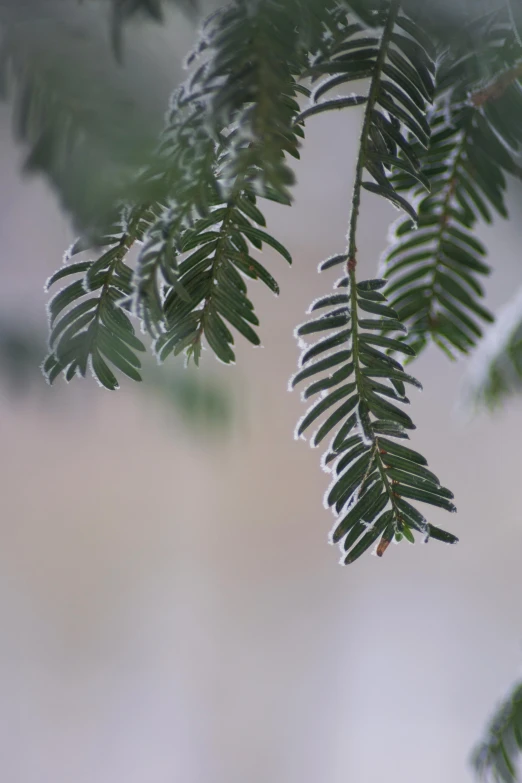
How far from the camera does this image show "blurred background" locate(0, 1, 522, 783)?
1.45 metres

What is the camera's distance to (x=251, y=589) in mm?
1604

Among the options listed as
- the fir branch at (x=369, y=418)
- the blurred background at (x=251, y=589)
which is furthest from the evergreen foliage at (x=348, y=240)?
the blurred background at (x=251, y=589)

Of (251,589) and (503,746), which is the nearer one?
(503,746)

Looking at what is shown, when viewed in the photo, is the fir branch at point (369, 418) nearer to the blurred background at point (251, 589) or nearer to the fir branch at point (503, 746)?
the fir branch at point (503, 746)

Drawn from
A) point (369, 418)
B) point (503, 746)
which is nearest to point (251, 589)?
point (503, 746)

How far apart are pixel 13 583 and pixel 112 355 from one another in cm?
126

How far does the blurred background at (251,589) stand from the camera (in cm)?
145

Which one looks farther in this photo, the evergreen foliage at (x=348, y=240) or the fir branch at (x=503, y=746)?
Result: the fir branch at (x=503, y=746)

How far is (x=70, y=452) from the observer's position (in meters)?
1.49

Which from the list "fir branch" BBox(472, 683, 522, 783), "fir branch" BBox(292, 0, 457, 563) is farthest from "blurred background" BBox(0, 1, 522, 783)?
"fir branch" BBox(292, 0, 457, 563)

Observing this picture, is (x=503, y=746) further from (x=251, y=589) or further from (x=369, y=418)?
(x=251, y=589)

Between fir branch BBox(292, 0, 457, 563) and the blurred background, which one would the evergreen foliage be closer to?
fir branch BBox(292, 0, 457, 563)

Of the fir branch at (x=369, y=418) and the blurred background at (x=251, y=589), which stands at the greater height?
the fir branch at (x=369, y=418)

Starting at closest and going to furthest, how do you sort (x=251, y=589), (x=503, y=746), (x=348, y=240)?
(x=348, y=240)
(x=503, y=746)
(x=251, y=589)
